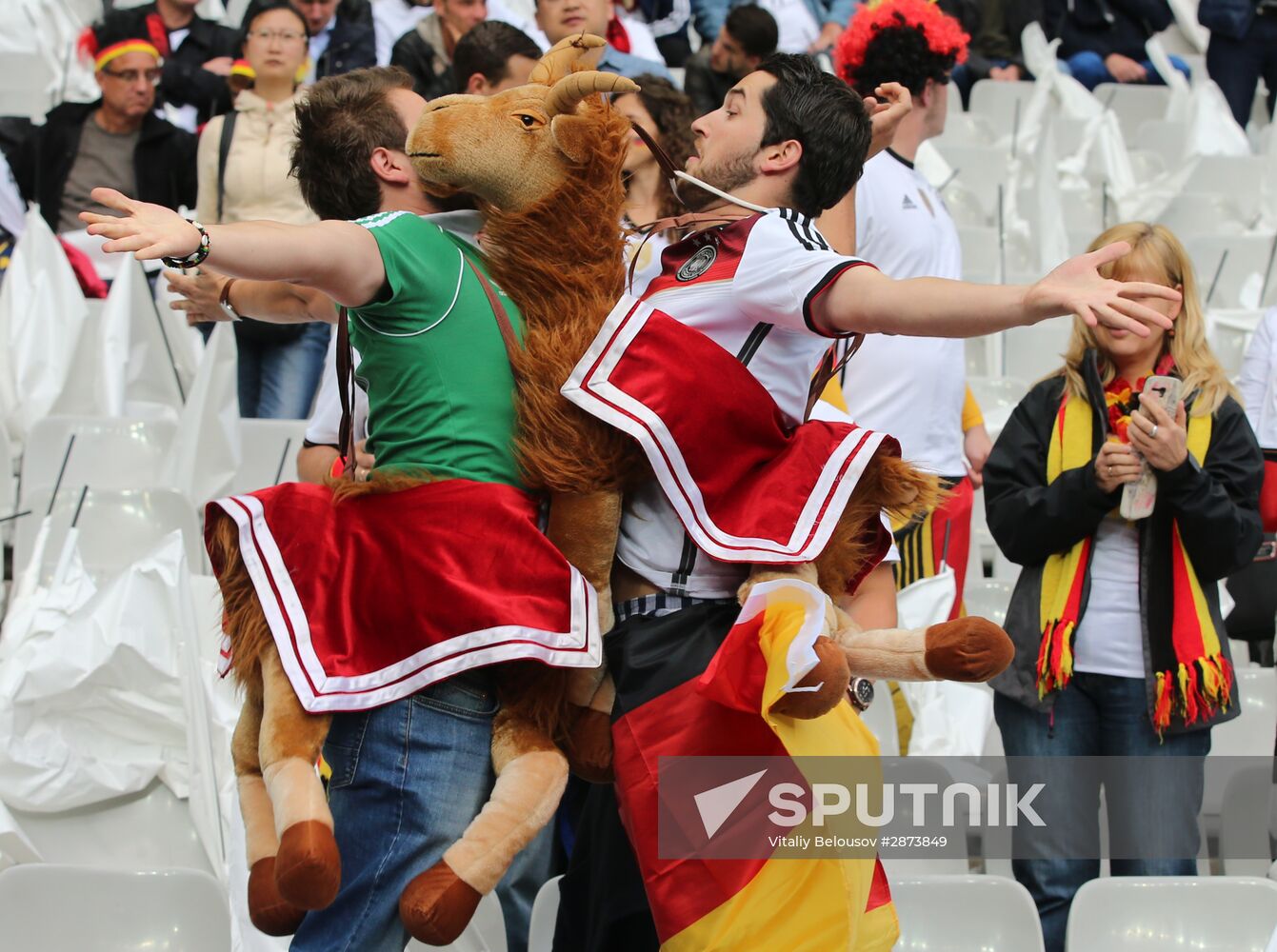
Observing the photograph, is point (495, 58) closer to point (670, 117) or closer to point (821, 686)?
point (670, 117)

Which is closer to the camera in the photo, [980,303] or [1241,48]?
[980,303]

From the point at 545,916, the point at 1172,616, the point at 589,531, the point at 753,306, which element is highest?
the point at 753,306

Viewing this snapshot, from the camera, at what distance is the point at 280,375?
4.63 m

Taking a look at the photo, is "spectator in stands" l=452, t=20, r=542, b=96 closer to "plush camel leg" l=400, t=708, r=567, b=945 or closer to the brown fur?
the brown fur

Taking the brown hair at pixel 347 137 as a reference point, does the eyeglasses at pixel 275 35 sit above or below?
below

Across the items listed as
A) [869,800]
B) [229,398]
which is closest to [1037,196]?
[229,398]

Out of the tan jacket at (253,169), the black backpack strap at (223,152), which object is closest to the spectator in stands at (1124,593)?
the tan jacket at (253,169)

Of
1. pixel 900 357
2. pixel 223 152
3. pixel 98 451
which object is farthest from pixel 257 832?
pixel 223 152

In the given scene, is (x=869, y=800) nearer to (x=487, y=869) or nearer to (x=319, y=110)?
(x=487, y=869)

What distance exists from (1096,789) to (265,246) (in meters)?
1.90

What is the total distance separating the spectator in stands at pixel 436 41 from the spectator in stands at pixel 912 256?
7.87 ft

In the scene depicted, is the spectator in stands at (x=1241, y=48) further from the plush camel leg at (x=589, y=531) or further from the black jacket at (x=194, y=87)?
the plush camel leg at (x=589, y=531)

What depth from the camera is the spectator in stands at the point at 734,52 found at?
5789 mm

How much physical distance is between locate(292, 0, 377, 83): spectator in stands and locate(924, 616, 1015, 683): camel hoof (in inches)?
203
